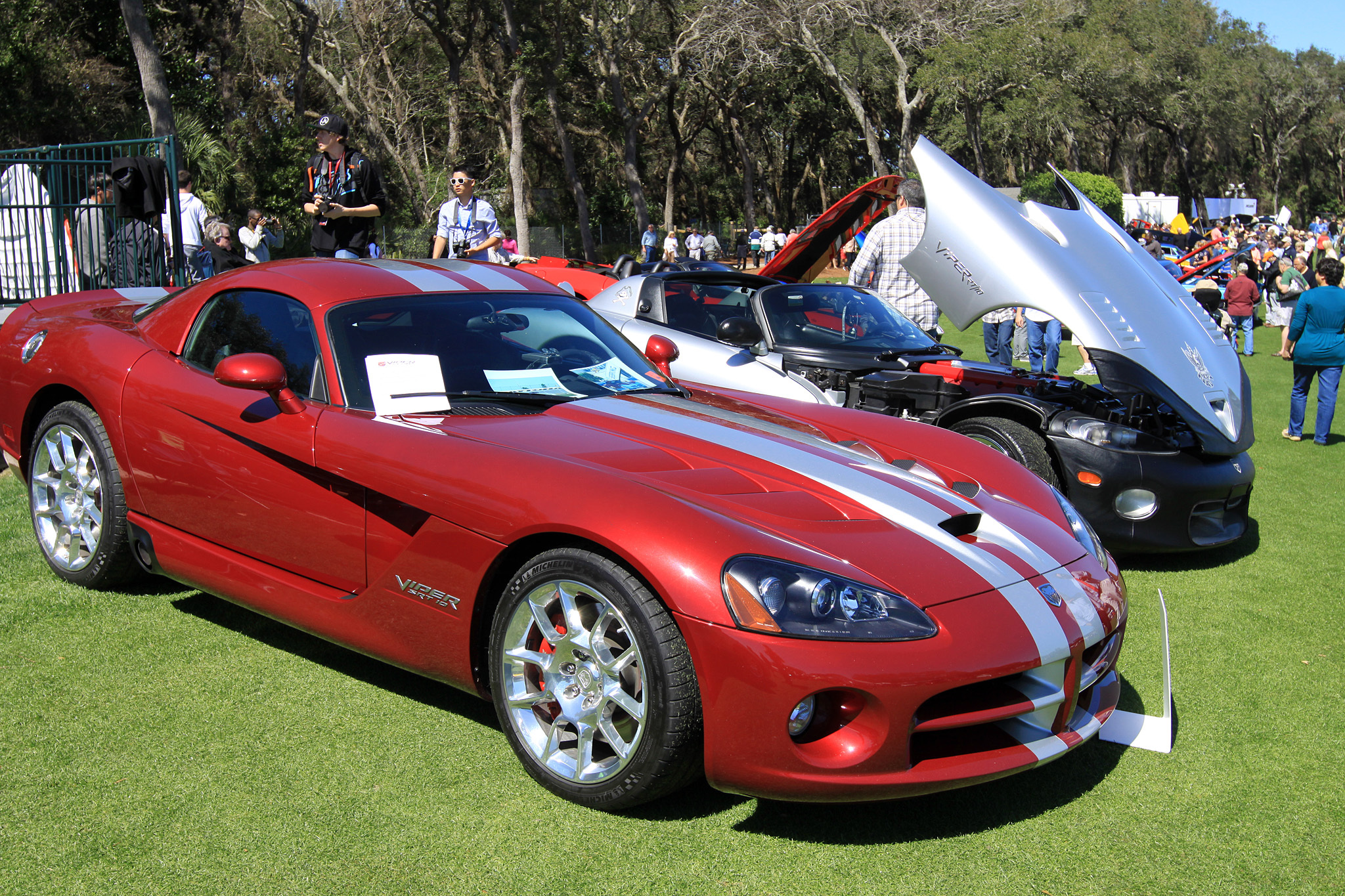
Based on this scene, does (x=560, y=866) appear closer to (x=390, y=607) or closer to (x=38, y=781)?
(x=390, y=607)

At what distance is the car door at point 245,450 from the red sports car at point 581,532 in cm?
1

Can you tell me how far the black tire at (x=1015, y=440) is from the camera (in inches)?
209

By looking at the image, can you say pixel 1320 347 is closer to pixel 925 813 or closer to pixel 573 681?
pixel 925 813

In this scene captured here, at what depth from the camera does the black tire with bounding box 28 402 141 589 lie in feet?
13.1

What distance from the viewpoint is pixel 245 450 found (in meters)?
3.45

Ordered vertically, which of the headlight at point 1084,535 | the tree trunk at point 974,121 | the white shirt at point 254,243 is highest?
the tree trunk at point 974,121

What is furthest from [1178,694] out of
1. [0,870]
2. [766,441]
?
[0,870]

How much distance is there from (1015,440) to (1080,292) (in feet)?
2.72

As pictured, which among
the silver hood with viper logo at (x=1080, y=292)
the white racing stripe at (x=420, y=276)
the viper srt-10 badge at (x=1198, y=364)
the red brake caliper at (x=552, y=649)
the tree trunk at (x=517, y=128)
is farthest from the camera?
the tree trunk at (x=517, y=128)

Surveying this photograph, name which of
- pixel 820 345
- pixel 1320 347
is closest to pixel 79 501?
pixel 820 345

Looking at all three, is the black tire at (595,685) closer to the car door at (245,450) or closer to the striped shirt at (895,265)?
the car door at (245,450)

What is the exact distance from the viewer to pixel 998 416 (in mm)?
5746

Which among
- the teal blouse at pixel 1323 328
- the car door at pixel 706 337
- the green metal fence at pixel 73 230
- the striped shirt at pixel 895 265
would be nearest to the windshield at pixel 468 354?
the car door at pixel 706 337

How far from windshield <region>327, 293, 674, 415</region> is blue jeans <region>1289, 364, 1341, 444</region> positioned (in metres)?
7.36
